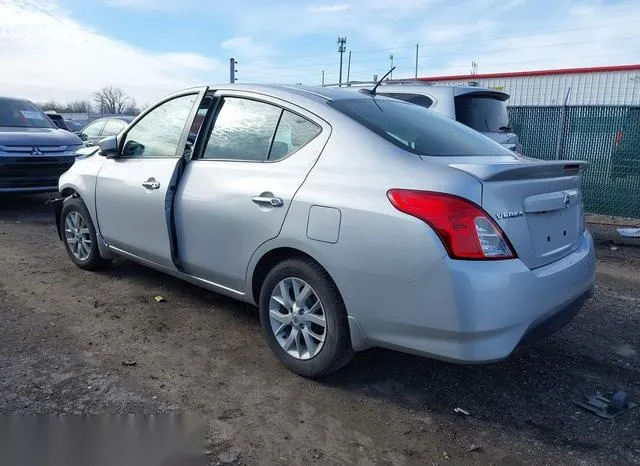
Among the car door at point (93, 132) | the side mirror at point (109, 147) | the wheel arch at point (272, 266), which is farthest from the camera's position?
the car door at point (93, 132)

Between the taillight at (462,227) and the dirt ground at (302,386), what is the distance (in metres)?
0.93

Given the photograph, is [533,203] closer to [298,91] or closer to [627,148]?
[298,91]

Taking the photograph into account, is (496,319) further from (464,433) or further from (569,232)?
(569,232)

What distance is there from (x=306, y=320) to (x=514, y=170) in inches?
54.6

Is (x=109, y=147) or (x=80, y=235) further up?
(x=109, y=147)

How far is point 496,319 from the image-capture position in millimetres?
2512

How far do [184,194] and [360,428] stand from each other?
2.00 metres

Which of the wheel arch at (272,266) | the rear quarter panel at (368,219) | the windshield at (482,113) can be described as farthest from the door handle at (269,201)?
the windshield at (482,113)

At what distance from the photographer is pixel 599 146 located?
8672 millimetres

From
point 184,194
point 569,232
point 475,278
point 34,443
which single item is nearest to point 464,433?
point 475,278

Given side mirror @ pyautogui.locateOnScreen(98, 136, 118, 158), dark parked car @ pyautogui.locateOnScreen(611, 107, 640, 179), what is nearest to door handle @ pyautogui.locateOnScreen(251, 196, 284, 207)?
side mirror @ pyautogui.locateOnScreen(98, 136, 118, 158)

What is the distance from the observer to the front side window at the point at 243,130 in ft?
11.4

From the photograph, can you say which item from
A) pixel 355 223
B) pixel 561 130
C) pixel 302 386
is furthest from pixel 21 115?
pixel 561 130

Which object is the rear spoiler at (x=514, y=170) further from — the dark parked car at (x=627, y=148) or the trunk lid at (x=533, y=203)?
the dark parked car at (x=627, y=148)
